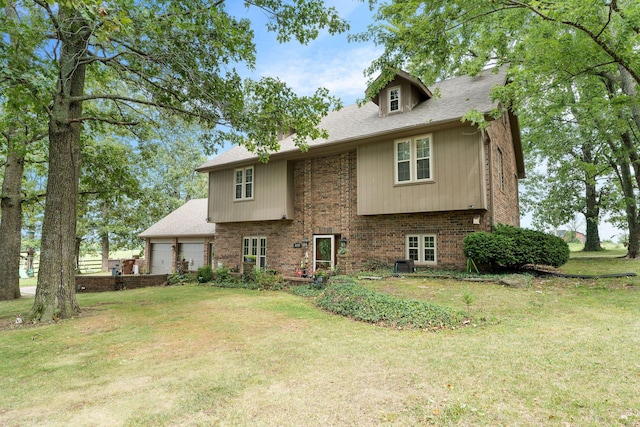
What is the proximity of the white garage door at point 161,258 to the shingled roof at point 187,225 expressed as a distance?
96 centimetres

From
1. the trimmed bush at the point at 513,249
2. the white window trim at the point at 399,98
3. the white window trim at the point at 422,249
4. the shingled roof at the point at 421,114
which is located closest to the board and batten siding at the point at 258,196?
the shingled roof at the point at 421,114

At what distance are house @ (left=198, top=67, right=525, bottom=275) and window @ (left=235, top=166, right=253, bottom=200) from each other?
0.17 feet

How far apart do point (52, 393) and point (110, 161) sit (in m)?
9.28

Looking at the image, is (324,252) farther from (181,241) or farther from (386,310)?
(181,241)

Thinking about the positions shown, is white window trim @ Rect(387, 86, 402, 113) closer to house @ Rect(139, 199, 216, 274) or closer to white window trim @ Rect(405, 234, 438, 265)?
white window trim @ Rect(405, 234, 438, 265)

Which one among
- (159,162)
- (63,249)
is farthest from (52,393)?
(159,162)

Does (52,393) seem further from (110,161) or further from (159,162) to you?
(159,162)

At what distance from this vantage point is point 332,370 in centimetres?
403

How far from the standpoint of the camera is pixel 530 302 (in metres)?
6.97

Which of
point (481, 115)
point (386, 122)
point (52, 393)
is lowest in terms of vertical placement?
point (52, 393)

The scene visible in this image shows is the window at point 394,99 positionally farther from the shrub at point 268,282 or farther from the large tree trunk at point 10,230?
the large tree trunk at point 10,230

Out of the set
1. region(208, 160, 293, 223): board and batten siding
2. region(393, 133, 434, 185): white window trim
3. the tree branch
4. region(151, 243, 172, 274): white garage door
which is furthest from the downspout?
region(151, 243, 172, 274): white garage door

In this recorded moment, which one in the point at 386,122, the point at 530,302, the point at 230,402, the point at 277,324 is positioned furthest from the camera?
the point at 386,122

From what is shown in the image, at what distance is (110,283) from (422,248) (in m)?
13.3
